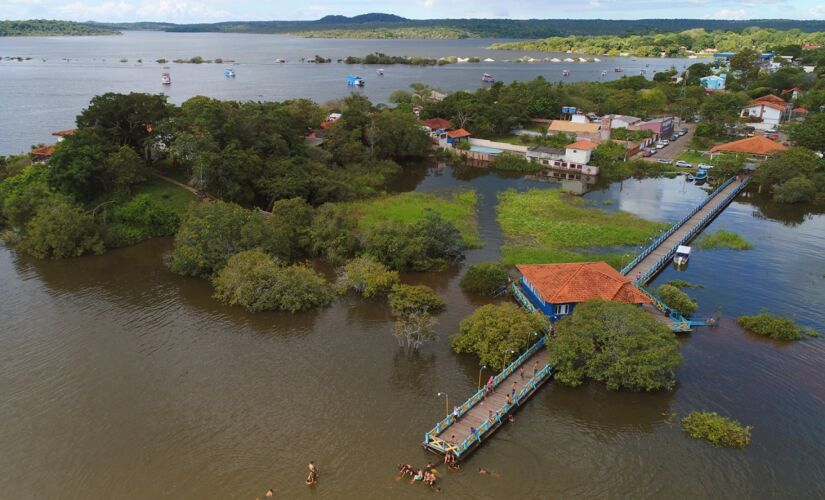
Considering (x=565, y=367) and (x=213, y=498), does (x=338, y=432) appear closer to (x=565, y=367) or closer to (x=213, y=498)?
(x=213, y=498)

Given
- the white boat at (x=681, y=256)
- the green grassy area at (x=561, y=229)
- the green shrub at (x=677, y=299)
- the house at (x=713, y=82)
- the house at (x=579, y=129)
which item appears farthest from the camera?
the house at (x=713, y=82)

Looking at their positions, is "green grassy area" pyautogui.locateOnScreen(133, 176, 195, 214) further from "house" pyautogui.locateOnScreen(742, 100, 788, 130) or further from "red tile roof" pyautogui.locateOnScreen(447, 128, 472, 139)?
"house" pyautogui.locateOnScreen(742, 100, 788, 130)

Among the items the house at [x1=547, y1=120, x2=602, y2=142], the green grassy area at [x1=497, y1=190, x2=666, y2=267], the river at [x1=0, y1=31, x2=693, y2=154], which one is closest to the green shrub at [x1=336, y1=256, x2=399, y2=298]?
the green grassy area at [x1=497, y1=190, x2=666, y2=267]

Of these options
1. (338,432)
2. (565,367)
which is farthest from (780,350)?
(338,432)

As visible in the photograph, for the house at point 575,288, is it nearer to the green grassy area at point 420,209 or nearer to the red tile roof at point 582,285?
the red tile roof at point 582,285

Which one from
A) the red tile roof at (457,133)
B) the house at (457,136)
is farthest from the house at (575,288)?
the red tile roof at (457,133)

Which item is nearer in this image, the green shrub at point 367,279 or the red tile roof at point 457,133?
the green shrub at point 367,279
